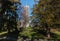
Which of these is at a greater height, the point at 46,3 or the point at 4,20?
the point at 46,3

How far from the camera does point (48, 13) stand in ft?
134

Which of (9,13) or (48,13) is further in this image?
(48,13)

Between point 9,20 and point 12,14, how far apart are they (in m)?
1.82

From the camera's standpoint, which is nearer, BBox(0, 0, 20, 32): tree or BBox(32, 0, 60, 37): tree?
BBox(0, 0, 20, 32): tree

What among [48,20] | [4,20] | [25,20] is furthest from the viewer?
[25,20]

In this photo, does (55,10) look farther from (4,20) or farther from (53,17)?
(4,20)

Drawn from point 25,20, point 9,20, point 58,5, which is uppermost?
point 58,5

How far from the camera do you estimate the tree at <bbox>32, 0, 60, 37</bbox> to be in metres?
40.5

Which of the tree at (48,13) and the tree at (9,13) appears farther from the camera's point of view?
the tree at (48,13)

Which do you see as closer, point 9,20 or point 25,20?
point 9,20

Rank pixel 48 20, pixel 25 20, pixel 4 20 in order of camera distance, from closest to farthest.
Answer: pixel 4 20 → pixel 48 20 → pixel 25 20

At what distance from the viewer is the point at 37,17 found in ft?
137

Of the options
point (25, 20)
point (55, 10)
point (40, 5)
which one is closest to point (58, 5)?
point (55, 10)

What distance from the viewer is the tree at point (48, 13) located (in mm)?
40531
